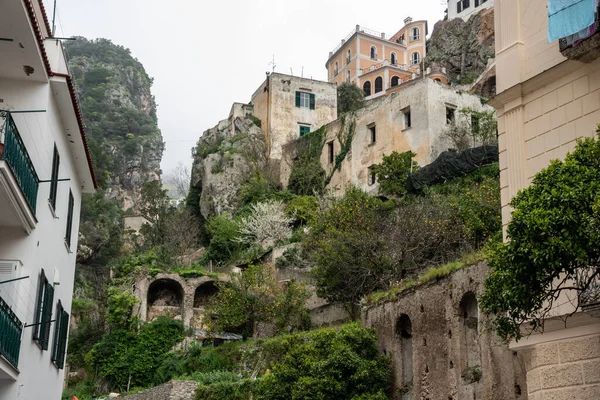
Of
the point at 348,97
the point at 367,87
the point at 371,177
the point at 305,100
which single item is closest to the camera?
the point at 371,177

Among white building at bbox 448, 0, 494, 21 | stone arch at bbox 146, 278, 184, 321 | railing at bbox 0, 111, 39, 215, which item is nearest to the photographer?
railing at bbox 0, 111, 39, 215

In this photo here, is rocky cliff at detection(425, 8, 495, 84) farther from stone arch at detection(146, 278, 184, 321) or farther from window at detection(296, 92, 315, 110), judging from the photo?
stone arch at detection(146, 278, 184, 321)

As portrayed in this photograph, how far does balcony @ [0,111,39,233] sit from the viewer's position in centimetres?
1175

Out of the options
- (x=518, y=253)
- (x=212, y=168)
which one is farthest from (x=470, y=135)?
(x=518, y=253)

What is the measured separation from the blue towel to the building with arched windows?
2560 inches

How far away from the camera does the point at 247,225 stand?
48312 mm

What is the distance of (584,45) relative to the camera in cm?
1160

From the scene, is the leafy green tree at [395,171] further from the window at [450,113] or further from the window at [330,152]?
the window at [330,152]

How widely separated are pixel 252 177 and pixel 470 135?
15777mm

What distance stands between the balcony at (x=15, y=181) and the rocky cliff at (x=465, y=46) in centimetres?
5269

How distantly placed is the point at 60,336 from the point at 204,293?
87.6 feet

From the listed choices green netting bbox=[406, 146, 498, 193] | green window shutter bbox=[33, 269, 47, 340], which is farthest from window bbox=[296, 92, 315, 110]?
green window shutter bbox=[33, 269, 47, 340]

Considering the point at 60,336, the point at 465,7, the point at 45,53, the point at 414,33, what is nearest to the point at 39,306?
the point at 60,336

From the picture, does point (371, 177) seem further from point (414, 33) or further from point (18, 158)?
point (414, 33)
